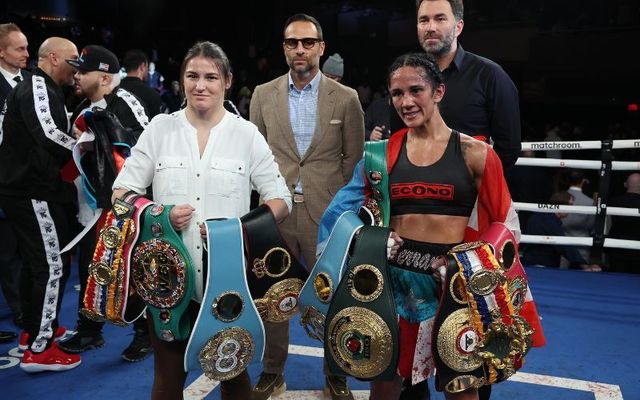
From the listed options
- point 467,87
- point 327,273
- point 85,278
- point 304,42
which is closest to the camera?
point 327,273

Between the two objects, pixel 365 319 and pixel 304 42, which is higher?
pixel 304 42

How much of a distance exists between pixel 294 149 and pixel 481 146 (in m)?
1.13

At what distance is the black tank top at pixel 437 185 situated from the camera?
1.89 metres

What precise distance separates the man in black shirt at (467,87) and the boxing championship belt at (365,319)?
2.54ft

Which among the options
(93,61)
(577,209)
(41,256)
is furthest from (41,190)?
(577,209)

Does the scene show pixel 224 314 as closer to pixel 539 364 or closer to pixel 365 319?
pixel 365 319

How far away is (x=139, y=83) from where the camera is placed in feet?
13.5

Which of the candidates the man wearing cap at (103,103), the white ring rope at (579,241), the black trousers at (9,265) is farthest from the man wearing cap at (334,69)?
the black trousers at (9,265)

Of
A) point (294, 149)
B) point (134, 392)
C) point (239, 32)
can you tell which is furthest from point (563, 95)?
point (134, 392)

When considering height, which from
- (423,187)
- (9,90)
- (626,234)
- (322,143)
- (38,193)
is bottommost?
(626,234)

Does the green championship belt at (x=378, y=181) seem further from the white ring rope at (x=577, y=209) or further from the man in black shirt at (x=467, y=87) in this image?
the white ring rope at (x=577, y=209)

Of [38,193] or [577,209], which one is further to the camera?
[577,209]

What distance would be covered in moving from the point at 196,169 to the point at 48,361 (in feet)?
5.60

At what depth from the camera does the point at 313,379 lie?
2.97 meters
